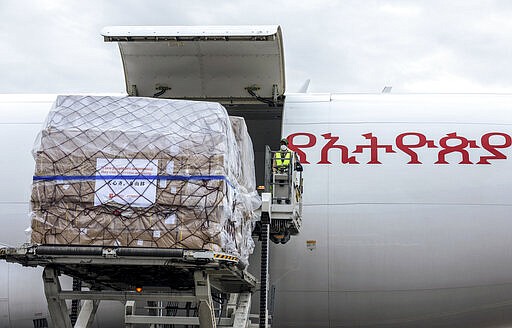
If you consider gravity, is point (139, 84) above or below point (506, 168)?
above

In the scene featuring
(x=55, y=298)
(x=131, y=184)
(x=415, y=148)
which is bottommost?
(x=55, y=298)

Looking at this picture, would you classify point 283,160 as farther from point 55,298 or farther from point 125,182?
point 55,298

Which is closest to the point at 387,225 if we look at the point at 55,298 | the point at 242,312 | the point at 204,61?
the point at 242,312

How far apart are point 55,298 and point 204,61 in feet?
16.9

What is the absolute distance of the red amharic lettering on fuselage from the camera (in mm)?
11586

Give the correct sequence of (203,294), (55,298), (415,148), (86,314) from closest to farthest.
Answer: (203,294) → (55,298) → (86,314) → (415,148)

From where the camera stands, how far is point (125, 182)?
7711 millimetres

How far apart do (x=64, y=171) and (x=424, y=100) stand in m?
6.89

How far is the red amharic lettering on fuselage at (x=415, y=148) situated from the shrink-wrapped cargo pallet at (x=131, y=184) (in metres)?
3.82

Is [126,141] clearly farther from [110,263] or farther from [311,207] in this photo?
[311,207]

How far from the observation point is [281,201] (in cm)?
988

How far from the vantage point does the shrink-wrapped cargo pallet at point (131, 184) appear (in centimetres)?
765

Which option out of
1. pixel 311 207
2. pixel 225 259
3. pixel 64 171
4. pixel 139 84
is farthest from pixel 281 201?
pixel 139 84

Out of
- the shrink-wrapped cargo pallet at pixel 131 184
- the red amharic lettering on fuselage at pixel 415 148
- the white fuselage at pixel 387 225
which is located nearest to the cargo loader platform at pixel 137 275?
the shrink-wrapped cargo pallet at pixel 131 184
